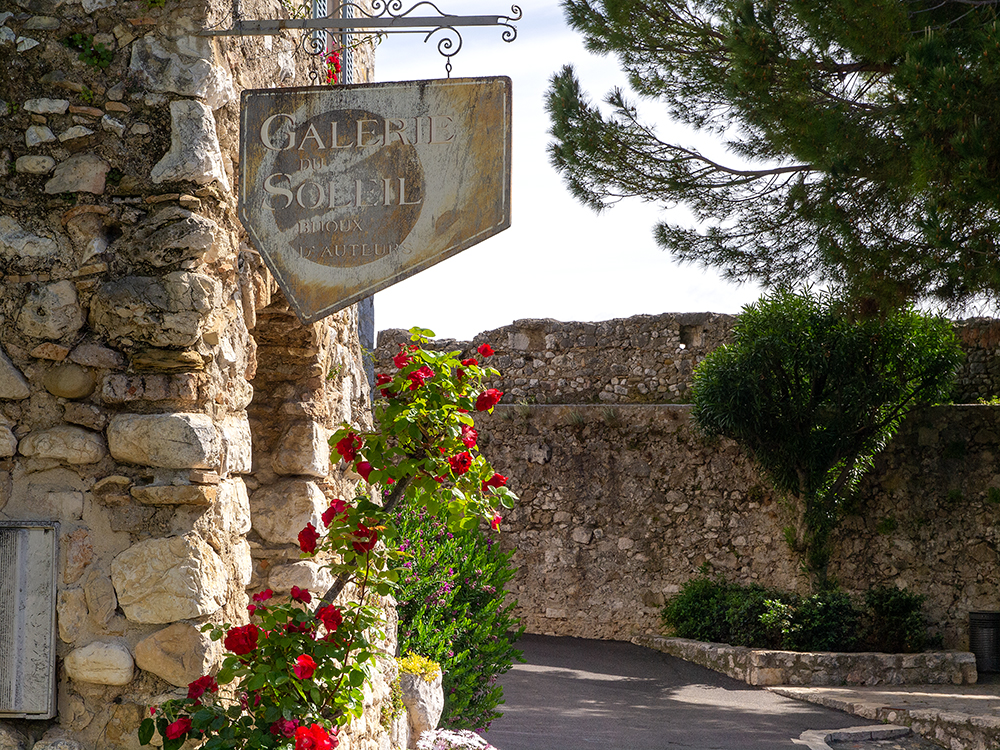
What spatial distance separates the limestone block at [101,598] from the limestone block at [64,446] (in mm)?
377

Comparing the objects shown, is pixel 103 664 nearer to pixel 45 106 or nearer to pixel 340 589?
pixel 340 589

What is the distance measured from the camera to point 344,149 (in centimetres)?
325

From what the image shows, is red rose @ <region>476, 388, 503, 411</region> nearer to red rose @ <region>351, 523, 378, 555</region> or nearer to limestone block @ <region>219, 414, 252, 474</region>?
red rose @ <region>351, 523, 378, 555</region>

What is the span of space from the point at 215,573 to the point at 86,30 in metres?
1.81

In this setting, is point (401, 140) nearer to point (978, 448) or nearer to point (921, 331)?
point (921, 331)

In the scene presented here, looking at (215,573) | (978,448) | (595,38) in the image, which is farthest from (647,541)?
(215,573)

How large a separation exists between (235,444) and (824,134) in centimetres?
622

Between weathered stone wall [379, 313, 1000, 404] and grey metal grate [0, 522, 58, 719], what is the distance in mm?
10194

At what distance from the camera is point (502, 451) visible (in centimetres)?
1282

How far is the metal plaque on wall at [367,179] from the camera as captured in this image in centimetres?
321

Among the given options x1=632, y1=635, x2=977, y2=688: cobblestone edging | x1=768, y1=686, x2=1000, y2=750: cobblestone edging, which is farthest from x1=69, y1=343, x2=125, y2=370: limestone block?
x1=632, y1=635, x2=977, y2=688: cobblestone edging

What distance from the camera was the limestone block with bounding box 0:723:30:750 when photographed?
2936 millimetres

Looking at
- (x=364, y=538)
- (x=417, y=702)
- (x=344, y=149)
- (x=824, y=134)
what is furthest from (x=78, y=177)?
(x=824, y=134)

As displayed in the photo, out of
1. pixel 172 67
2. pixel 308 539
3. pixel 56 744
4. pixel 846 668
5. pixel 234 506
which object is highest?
pixel 172 67
